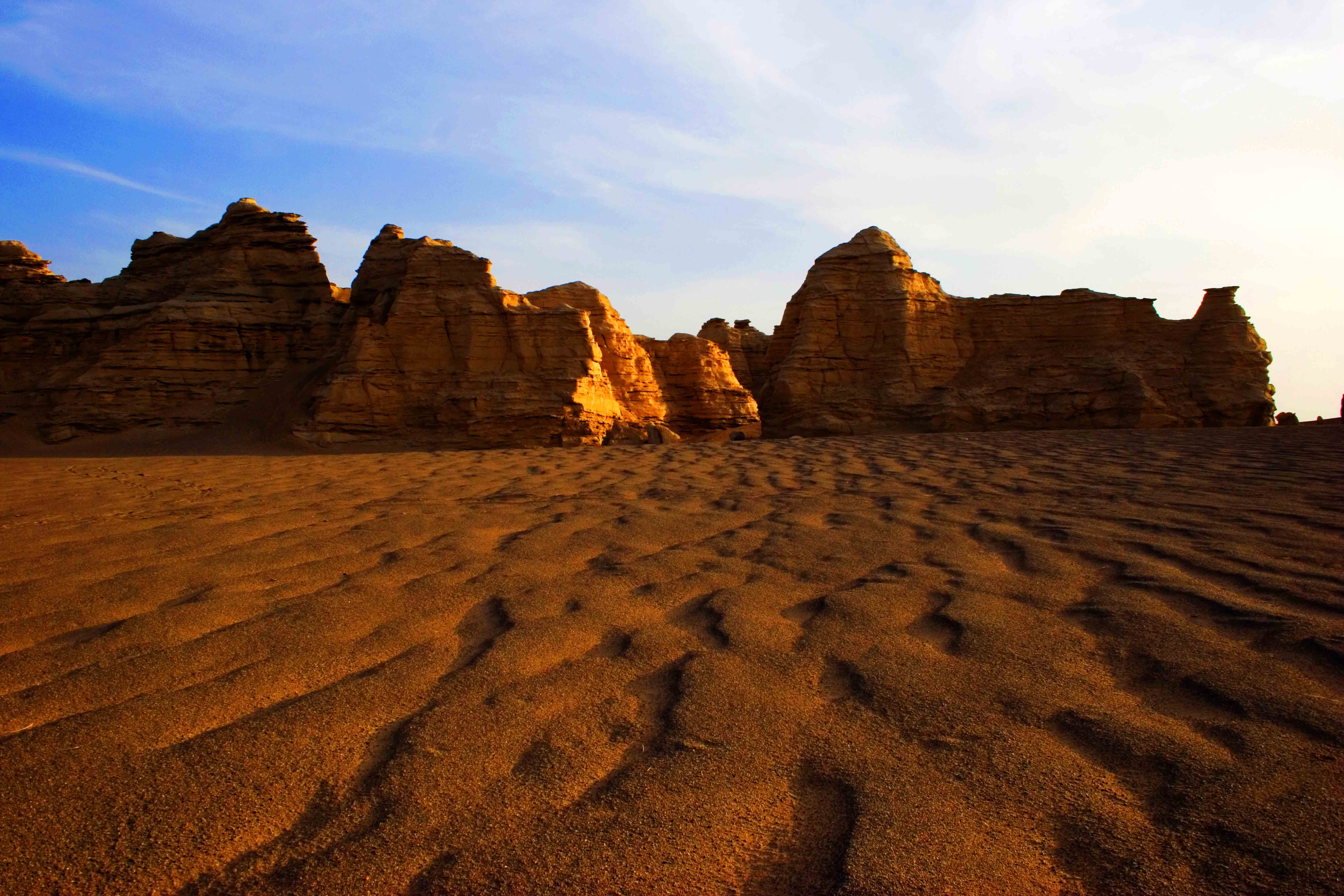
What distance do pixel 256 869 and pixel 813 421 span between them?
17.8 meters

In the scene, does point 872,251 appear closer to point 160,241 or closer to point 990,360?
point 990,360

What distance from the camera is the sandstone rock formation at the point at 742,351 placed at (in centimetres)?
2295

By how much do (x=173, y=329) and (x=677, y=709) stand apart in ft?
57.1

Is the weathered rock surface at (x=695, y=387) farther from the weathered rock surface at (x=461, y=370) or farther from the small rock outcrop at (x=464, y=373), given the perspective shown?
the weathered rock surface at (x=461, y=370)

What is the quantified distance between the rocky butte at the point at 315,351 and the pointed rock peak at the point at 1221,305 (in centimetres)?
1279

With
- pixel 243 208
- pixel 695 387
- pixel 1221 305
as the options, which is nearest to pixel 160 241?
pixel 243 208

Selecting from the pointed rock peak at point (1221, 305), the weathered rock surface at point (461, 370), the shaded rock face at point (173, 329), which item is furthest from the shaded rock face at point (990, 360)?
the shaded rock face at point (173, 329)

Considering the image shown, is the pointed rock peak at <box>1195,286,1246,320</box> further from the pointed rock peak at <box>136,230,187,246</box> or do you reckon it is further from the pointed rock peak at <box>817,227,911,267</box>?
the pointed rock peak at <box>136,230,187,246</box>

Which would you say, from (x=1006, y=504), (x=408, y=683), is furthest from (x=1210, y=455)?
(x=408, y=683)

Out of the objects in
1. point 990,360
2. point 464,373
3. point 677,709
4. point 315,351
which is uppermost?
point 315,351

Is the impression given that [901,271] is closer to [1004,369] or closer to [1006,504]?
[1004,369]

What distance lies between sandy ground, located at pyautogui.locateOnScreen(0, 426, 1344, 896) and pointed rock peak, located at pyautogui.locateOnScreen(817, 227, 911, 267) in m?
16.2

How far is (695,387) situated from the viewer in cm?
1823

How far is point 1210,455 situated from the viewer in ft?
26.6
